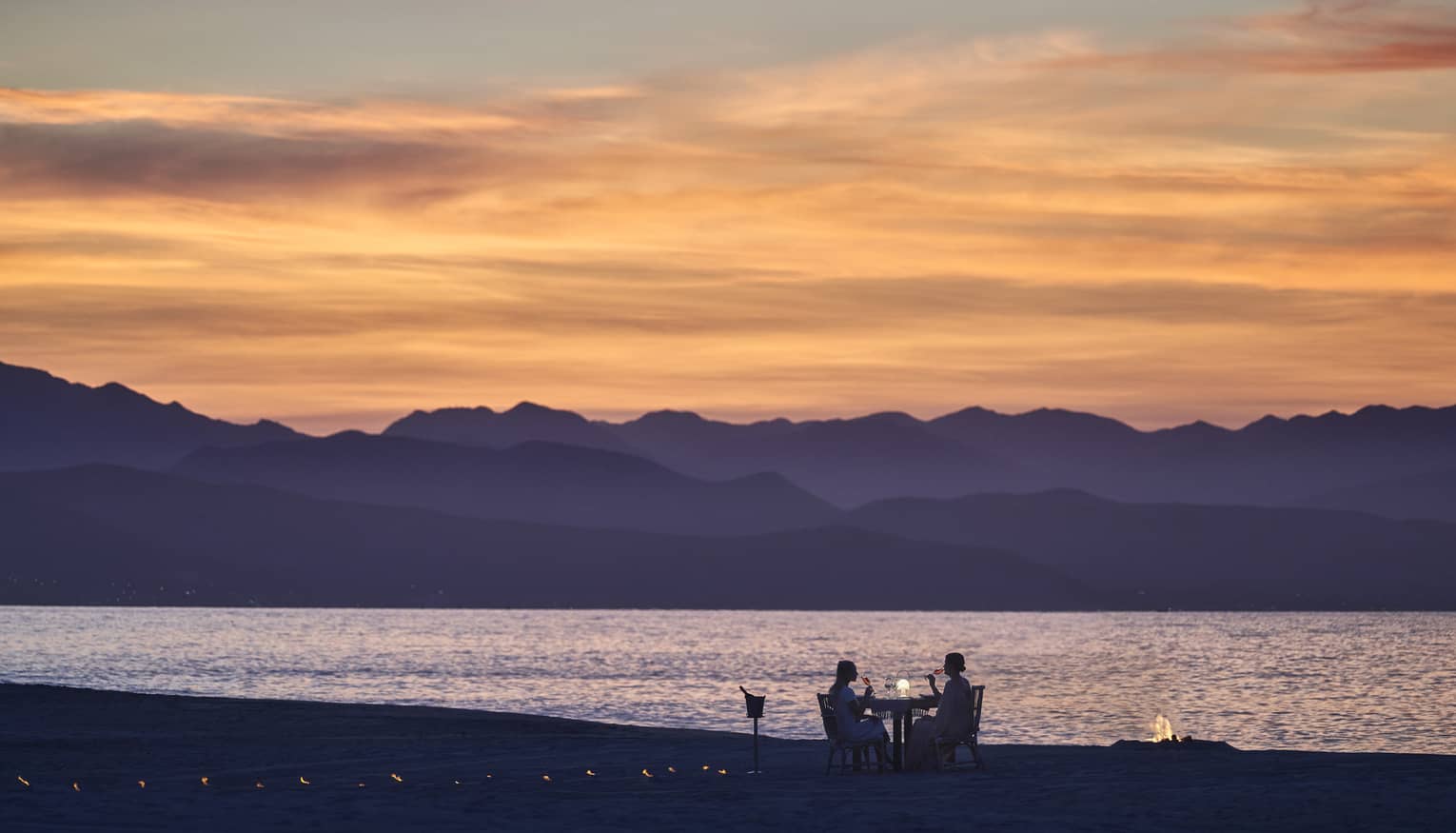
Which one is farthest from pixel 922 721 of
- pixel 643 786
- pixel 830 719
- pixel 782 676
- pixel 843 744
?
pixel 782 676

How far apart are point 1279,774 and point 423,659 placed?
3532 inches

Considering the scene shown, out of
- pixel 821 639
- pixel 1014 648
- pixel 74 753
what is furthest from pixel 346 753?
pixel 821 639

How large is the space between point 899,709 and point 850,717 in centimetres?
68

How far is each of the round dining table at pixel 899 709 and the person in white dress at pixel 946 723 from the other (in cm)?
14

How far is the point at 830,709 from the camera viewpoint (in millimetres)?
25172

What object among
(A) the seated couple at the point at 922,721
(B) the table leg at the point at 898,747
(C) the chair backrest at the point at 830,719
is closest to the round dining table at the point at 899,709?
(B) the table leg at the point at 898,747

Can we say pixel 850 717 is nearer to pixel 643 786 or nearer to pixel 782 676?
pixel 643 786

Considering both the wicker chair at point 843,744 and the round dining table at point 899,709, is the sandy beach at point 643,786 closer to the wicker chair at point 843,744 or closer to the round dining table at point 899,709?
the wicker chair at point 843,744

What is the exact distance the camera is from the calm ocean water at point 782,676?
55656mm

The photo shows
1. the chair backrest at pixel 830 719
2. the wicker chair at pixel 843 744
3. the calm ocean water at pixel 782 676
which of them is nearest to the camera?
the wicker chair at pixel 843 744

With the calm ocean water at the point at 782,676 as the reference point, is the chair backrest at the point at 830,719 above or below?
above

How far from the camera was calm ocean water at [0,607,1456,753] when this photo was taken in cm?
5566

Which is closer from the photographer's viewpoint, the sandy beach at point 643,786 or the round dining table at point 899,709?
the sandy beach at point 643,786

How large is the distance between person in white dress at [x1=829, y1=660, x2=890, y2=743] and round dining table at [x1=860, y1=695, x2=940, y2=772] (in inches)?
6.1
